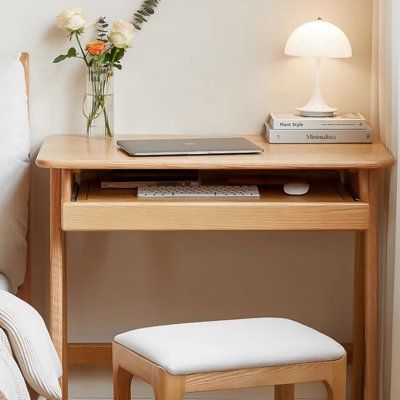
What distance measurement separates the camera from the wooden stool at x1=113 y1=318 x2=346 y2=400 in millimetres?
2287

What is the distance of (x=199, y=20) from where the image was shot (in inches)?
Result: 118

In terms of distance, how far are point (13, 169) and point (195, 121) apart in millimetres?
558

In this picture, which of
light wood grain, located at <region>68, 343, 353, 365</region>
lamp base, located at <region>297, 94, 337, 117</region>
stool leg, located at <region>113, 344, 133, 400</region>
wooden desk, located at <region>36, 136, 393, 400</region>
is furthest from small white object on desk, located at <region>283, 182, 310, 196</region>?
light wood grain, located at <region>68, 343, 353, 365</region>

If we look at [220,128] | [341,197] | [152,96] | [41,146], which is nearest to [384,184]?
[341,197]

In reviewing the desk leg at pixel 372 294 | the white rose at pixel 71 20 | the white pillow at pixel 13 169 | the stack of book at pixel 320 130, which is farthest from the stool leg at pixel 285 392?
the white rose at pixel 71 20

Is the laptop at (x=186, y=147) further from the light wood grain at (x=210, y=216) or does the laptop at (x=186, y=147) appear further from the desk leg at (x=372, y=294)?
the desk leg at (x=372, y=294)

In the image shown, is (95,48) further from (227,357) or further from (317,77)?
(227,357)

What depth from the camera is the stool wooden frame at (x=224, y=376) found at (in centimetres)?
229

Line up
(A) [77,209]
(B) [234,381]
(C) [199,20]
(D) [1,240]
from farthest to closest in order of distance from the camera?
(C) [199,20] → (D) [1,240] → (A) [77,209] → (B) [234,381]

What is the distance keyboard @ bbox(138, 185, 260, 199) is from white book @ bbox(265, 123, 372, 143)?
213 millimetres

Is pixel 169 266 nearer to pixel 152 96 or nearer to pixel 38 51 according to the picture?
pixel 152 96

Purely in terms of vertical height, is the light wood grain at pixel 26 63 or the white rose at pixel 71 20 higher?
the white rose at pixel 71 20

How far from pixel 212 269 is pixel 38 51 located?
2.64 feet

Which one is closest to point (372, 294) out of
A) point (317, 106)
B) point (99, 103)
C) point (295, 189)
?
point (295, 189)
